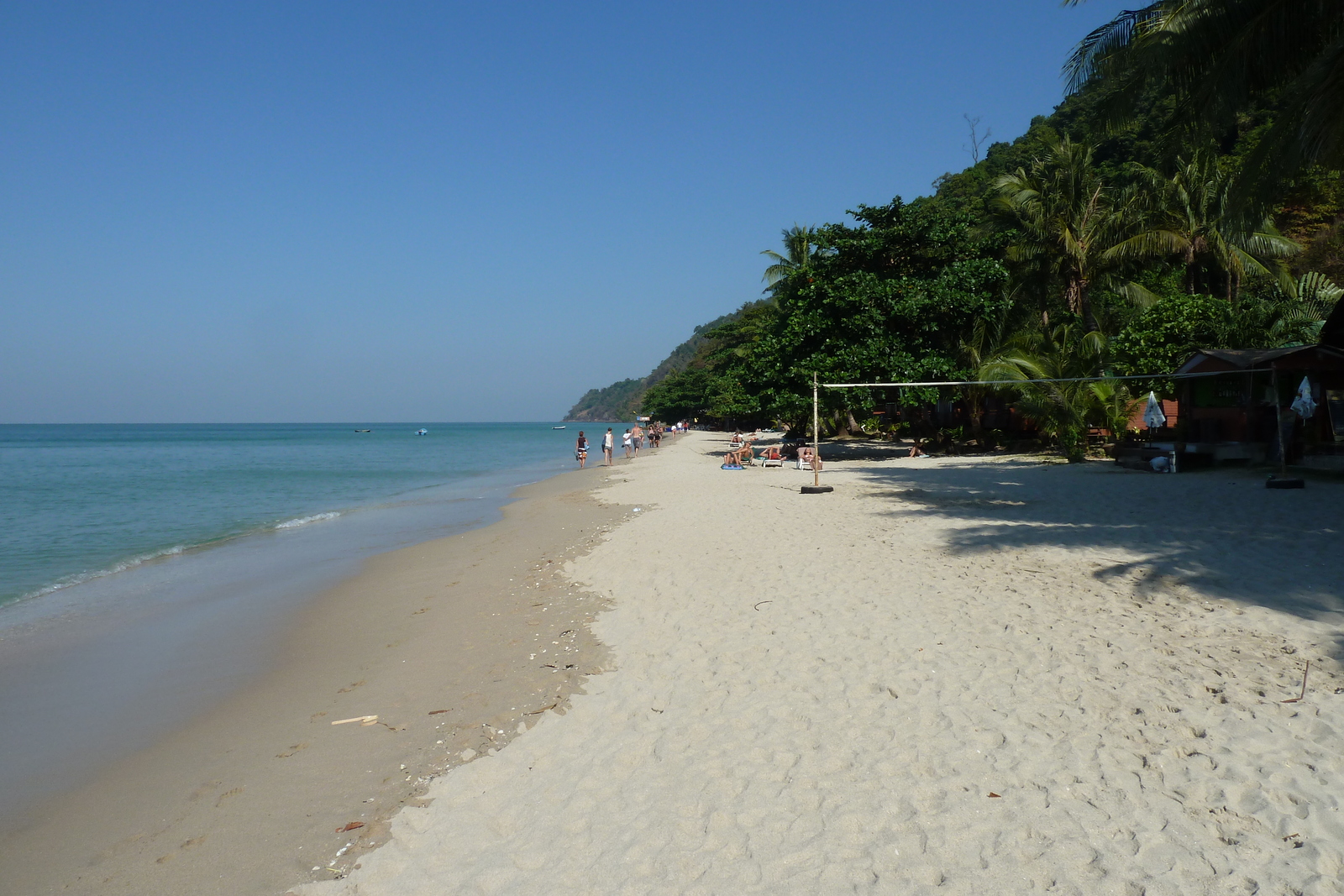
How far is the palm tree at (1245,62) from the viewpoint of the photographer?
9.12m

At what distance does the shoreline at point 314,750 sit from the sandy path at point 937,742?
358mm

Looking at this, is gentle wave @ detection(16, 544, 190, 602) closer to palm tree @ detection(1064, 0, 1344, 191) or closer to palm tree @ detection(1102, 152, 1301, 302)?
palm tree @ detection(1064, 0, 1344, 191)

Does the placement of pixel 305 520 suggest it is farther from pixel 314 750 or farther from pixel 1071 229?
pixel 1071 229

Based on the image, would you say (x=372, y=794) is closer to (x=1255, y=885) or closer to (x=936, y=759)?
(x=936, y=759)

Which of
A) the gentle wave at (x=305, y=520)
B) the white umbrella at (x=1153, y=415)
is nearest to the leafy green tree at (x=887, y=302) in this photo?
the white umbrella at (x=1153, y=415)

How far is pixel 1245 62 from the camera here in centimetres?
990

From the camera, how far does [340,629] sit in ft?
24.5

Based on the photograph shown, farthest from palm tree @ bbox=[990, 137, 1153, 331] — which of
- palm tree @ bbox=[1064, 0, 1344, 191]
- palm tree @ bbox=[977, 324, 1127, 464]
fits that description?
palm tree @ bbox=[1064, 0, 1344, 191]

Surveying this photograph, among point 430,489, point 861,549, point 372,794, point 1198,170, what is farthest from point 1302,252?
point 372,794

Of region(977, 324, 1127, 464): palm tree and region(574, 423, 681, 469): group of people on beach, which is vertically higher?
region(977, 324, 1127, 464): palm tree

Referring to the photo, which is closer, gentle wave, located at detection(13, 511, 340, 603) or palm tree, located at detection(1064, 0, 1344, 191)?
palm tree, located at detection(1064, 0, 1344, 191)

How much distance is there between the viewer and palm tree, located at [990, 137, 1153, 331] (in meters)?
23.6

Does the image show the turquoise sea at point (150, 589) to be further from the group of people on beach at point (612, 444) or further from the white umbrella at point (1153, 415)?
the white umbrella at point (1153, 415)

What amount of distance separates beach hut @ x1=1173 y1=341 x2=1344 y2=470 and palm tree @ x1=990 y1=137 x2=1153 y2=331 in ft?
26.1
